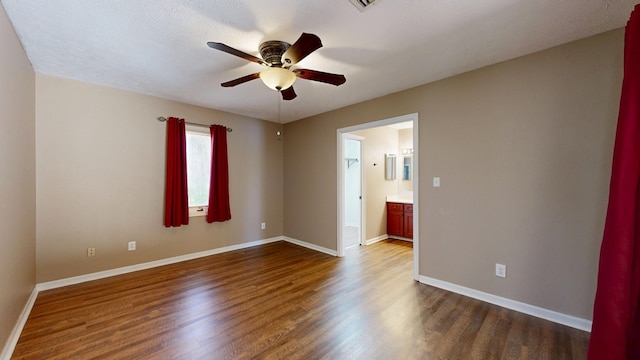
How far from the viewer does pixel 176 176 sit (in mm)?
3709

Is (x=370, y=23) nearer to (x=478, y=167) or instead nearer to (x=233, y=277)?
(x=478, y=167)

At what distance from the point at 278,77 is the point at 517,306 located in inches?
120

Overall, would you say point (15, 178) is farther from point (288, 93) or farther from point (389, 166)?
point (389, 166)

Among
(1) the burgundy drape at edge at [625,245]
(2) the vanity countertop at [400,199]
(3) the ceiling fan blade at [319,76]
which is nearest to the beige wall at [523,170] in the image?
(1) the burgundy drape at edge at [625,245]

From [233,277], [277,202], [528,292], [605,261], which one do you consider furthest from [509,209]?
[277,202]

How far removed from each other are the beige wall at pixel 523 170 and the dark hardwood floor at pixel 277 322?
38cm

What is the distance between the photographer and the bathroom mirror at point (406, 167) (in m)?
5.71

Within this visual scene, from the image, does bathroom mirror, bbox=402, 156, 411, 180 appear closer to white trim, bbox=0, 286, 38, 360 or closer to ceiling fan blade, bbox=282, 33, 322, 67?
ceiling fan blade, bbox=282, 33, 322, 67

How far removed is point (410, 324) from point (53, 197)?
4029 millimetres

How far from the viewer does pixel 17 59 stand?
213 centimetres

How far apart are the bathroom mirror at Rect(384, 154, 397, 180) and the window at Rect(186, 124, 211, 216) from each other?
3.41 meters

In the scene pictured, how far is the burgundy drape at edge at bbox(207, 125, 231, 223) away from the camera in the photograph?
4.11m

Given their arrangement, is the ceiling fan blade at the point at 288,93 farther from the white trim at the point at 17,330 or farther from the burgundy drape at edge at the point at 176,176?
the white trim at the point at 17,330

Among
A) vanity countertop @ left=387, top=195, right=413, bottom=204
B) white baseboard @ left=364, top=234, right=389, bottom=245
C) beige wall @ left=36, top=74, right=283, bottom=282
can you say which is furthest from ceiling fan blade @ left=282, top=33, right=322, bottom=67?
vanity countertop @ left=387, top=195, right=413, bottom=204
